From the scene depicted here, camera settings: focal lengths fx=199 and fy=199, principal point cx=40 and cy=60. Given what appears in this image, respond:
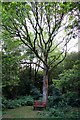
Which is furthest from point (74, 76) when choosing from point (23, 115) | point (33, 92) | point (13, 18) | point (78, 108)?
point (33, 92)

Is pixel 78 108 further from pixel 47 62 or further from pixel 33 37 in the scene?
pixel 33 37

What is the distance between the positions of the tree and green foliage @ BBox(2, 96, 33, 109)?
354 mm

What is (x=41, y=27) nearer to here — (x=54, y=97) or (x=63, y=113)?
(x=54, y=97)

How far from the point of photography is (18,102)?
13.6 ft

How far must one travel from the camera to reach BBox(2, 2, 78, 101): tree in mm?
2993

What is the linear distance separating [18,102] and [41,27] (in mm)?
1612

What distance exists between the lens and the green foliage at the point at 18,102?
3.84m

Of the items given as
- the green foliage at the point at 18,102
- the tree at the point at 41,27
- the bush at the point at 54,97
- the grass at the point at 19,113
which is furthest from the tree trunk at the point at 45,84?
the grass at the point at 19,113

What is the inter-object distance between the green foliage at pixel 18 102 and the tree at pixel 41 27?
0.35 meters

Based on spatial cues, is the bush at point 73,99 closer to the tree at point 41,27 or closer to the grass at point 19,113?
the grass at point 19,113

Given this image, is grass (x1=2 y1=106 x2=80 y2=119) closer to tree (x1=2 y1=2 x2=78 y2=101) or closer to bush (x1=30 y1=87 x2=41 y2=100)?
tree (x1=2 y1=2 x2=78 y2=101)

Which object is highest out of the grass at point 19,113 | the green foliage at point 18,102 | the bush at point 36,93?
the bush at point 36,93

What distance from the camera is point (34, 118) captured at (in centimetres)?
321

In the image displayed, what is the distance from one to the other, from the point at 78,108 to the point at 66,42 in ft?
4.61
